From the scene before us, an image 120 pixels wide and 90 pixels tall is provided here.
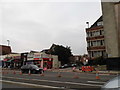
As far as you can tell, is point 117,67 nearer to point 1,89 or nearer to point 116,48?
point 116,48

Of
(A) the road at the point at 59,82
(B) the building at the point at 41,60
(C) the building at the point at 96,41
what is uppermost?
(C) the building at the point at 96,41

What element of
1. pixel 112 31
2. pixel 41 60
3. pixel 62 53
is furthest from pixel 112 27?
pixel 62 53

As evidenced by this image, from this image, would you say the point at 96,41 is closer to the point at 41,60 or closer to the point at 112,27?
the point at 112,27

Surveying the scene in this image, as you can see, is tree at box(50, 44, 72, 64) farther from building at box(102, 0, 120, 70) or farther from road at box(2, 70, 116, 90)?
road at box(2, 70, 116, 90)

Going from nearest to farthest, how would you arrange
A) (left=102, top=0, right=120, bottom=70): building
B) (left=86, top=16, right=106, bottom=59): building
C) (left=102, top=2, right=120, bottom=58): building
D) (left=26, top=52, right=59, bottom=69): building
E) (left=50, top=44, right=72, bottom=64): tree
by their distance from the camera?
(left=102, top=0, right=120, bottom=70): building → (left=102, top=2, right=120, bottom=58): building → (left=86, top=16, right=106, bottom=59): building → (left=26, top=52, right=59, bottom=69): building → (left=50, top=44, right=72, bottom=64): tree

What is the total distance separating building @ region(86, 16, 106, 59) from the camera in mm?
45375

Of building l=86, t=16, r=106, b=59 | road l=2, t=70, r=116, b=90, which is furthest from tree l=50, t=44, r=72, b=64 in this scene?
road l=2, t=70, r=116, b=90

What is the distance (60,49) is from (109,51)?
120 ft

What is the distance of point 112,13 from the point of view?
34.5 meters

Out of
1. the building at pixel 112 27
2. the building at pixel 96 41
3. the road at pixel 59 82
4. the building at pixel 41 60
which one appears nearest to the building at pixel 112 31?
the building at pixel 112 27

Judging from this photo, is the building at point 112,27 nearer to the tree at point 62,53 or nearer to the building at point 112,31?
the building at point 112,31

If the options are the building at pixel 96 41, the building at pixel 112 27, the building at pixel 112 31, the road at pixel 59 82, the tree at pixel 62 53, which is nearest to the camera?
the road at pixel 59 82

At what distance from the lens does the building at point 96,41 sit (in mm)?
45375

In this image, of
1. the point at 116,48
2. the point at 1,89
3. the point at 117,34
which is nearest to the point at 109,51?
the point at 116,48
